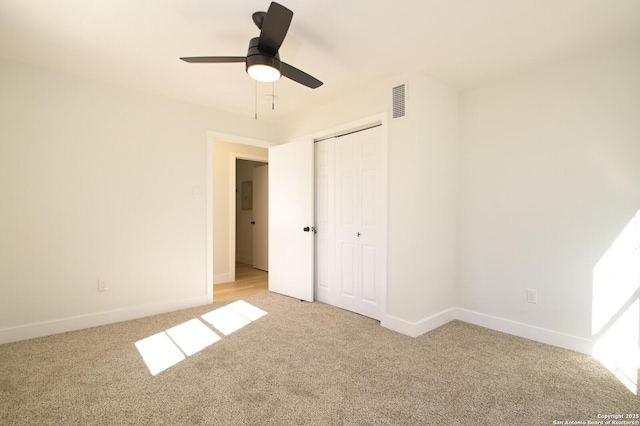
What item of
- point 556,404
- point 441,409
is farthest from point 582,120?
point 441,409

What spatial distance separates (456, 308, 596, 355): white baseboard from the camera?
2498 millimetres

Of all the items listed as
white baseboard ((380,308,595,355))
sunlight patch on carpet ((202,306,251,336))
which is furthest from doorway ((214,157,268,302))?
Answer: white baseboard ((380,308,595,355))

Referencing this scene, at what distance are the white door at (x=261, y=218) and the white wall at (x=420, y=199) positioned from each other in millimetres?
3228

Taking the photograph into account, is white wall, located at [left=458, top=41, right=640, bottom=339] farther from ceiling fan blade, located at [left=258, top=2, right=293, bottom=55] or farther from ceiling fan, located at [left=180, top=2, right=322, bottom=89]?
ceiling fan blade, located at [left=258, top=2, right=293, bottom=55]

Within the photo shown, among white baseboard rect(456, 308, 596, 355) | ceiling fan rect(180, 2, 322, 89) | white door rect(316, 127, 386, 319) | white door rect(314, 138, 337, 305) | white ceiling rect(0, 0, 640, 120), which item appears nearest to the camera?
ceiling fan rect(180, 2, 322, 89)

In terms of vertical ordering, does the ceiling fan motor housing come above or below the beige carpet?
above

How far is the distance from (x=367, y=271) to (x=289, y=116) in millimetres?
2391

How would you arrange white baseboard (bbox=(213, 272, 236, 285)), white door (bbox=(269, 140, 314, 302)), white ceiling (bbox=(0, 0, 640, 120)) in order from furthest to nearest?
white baseboard (bbox=(213, 272, 236, 285))
white door (bbox=(269, 140, 314, 302))
white ceiling (bbox=(0, 0, 640, 120))

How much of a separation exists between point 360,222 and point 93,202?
9.10ft

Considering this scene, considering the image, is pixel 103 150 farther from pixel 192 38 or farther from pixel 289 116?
pixel 289 116

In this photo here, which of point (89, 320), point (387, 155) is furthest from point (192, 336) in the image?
point (387, 155)

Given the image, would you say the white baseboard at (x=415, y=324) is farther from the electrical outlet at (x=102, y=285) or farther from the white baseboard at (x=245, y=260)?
the white baseboard at (x=245, y=260)

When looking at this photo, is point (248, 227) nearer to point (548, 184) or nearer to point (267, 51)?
point (267, 51)

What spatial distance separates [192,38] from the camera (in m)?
2.30
